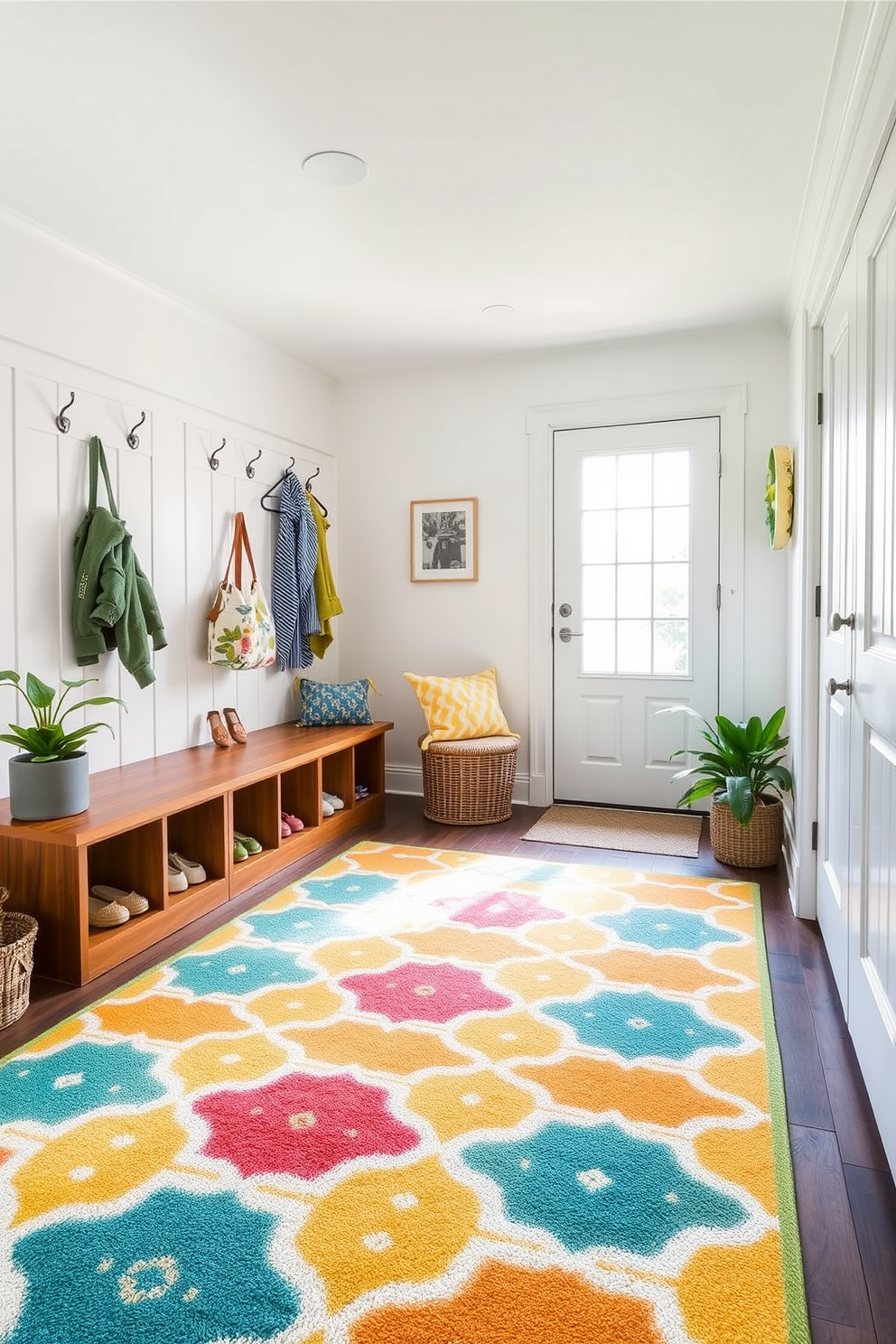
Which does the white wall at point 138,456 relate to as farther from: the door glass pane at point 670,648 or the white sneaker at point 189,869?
the door glass pane at point 670,648

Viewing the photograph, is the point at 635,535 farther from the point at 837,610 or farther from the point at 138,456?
the point at 138,456

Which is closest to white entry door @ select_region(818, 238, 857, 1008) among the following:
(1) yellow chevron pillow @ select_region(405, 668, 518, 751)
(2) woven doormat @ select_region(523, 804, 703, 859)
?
(2) woven doormat @ select_region(523, 804, 703, 859)

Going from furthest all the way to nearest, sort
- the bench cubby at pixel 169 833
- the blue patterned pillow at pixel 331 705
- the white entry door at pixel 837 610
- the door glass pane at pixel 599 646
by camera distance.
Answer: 1. the door glass pane at pixel 599 646
2. the blue patterned pillow at pixel 331 705
3. the bench cubby at pixel 169 833
4. the white entry door at pixel 837 610

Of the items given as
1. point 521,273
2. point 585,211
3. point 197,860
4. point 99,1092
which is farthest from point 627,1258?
point 521,273

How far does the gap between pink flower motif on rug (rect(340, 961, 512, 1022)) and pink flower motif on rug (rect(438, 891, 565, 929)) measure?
1.24 feet

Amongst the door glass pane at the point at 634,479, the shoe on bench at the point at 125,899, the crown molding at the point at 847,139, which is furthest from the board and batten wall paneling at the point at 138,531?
the crown molding at the point at 847,139

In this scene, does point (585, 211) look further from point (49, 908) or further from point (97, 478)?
point (49, 908)

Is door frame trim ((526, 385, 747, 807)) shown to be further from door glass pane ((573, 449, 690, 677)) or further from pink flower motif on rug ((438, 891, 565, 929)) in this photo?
pink flower motif on rug ((438, 891, 565, 929))

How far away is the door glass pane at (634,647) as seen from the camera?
438 cm

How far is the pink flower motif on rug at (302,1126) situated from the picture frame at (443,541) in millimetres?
3185

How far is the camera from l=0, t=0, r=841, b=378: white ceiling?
1.95 metres

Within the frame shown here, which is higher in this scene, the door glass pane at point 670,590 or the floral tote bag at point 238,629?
the door glass pane at point 670,590

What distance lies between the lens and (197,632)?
3.77m

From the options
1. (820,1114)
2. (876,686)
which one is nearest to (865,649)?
(876,686)
